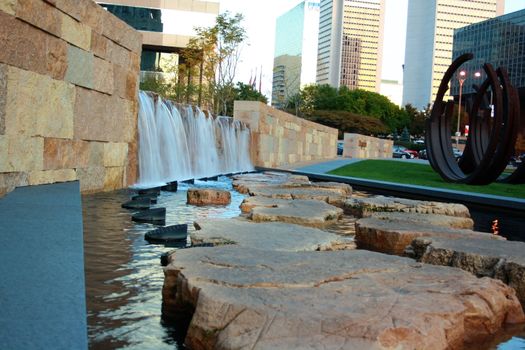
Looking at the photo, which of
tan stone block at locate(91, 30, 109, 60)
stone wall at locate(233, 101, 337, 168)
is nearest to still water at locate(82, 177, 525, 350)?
tan stone block at locate(91, 30, 109, 60)

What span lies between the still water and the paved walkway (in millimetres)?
271

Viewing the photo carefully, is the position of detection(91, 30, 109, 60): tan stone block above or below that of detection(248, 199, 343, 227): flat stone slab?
above

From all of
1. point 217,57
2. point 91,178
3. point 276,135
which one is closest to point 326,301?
point 91,178

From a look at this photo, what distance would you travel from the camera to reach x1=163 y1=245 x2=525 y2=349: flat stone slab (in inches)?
81.1

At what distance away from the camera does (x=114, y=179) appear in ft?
24.5

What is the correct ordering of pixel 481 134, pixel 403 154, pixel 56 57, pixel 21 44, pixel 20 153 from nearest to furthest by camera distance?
pixel 21 44
pixel 20 153
pixel 56 57
pixel 481 134
pixel 403 154

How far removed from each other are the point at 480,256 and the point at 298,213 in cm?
222

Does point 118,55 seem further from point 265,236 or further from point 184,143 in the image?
point 265,236

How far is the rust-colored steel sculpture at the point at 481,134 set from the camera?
12.2 meters

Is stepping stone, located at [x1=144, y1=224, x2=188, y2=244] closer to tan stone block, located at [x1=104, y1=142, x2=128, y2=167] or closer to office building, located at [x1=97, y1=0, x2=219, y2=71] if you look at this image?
tan stone block, located at [x1=104, y1=142, x2=128, y2=167]

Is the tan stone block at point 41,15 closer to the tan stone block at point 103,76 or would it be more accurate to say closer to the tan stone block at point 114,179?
the tan stone block at point 103,76

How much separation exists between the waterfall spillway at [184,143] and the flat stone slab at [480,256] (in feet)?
18.4

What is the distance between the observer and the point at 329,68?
457 feet

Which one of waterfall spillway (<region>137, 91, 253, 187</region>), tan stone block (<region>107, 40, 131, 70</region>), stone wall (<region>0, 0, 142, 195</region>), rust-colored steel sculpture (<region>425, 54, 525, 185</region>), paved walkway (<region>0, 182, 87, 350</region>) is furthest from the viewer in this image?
rust-colored steel sculpture (<region>425, 54, 525, 185</region>)
